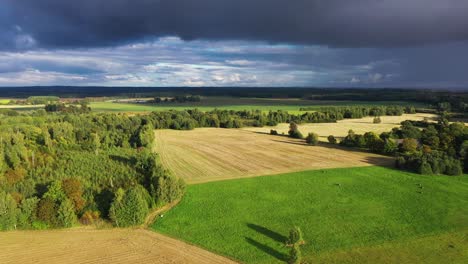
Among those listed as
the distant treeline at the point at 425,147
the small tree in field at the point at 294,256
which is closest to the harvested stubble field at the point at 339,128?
the distant treeline at the point at 425,147

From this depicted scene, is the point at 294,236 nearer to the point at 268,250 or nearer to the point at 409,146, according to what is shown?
the point at 268,250

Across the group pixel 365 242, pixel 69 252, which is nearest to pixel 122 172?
pixel 69 252

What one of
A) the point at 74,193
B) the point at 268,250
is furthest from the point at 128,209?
the point at 268,250

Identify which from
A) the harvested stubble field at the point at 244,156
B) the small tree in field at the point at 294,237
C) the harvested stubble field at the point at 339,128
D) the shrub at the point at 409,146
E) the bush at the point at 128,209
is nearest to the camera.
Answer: the small tree in field at the point at 294,237

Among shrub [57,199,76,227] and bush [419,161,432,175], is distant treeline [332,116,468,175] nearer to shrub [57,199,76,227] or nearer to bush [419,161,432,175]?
bush [419,161,432,175]

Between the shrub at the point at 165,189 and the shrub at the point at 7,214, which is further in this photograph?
the shrub at the point at 165,189

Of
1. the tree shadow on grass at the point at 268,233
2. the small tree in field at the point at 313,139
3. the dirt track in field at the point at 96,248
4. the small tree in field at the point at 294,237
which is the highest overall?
the small tree in field at the point at 313,139

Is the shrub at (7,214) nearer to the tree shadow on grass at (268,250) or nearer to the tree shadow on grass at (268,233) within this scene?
the tree shadow on grass at (268,250)

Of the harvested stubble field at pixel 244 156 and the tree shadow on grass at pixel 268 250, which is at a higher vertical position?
the harvested stubble field at pixel 244 156

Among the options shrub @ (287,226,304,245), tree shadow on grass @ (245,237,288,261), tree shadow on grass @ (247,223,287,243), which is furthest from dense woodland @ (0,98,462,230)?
shrub @ (287,226,304,245)
